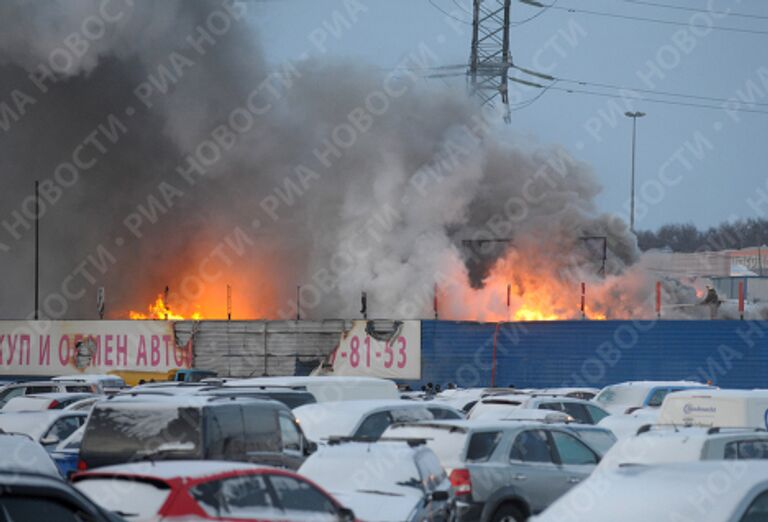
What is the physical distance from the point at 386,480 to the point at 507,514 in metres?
1.95

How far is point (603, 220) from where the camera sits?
170ft

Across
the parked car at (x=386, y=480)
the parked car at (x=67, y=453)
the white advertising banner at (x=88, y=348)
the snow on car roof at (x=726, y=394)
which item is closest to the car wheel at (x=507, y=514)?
the parked car at (x=386, y=480)

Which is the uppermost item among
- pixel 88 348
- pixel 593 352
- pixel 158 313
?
pixel 158 313

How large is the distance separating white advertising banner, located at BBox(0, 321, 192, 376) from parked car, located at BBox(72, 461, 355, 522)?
107 feet

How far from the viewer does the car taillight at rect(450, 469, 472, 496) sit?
13.7m

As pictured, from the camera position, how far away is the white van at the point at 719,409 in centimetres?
1798

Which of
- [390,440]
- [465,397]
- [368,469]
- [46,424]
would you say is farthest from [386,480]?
[465,397]

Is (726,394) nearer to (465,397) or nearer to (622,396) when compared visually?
(622,396)

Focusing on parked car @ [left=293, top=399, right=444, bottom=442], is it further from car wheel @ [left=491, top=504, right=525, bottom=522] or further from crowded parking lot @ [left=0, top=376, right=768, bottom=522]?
car wheel @ [left=491, top=504, right=525, bottom=522]

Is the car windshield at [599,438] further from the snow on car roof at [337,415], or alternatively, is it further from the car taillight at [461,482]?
the snow on car roof at [337,415]

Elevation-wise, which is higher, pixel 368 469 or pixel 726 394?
pixel 726 394

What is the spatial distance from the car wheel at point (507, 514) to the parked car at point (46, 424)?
26.5ft

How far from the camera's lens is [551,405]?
22938mm

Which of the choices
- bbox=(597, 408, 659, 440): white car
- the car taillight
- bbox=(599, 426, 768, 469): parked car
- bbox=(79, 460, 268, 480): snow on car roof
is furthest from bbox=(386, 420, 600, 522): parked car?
bbox=(597, 408, 659, 440): white car
